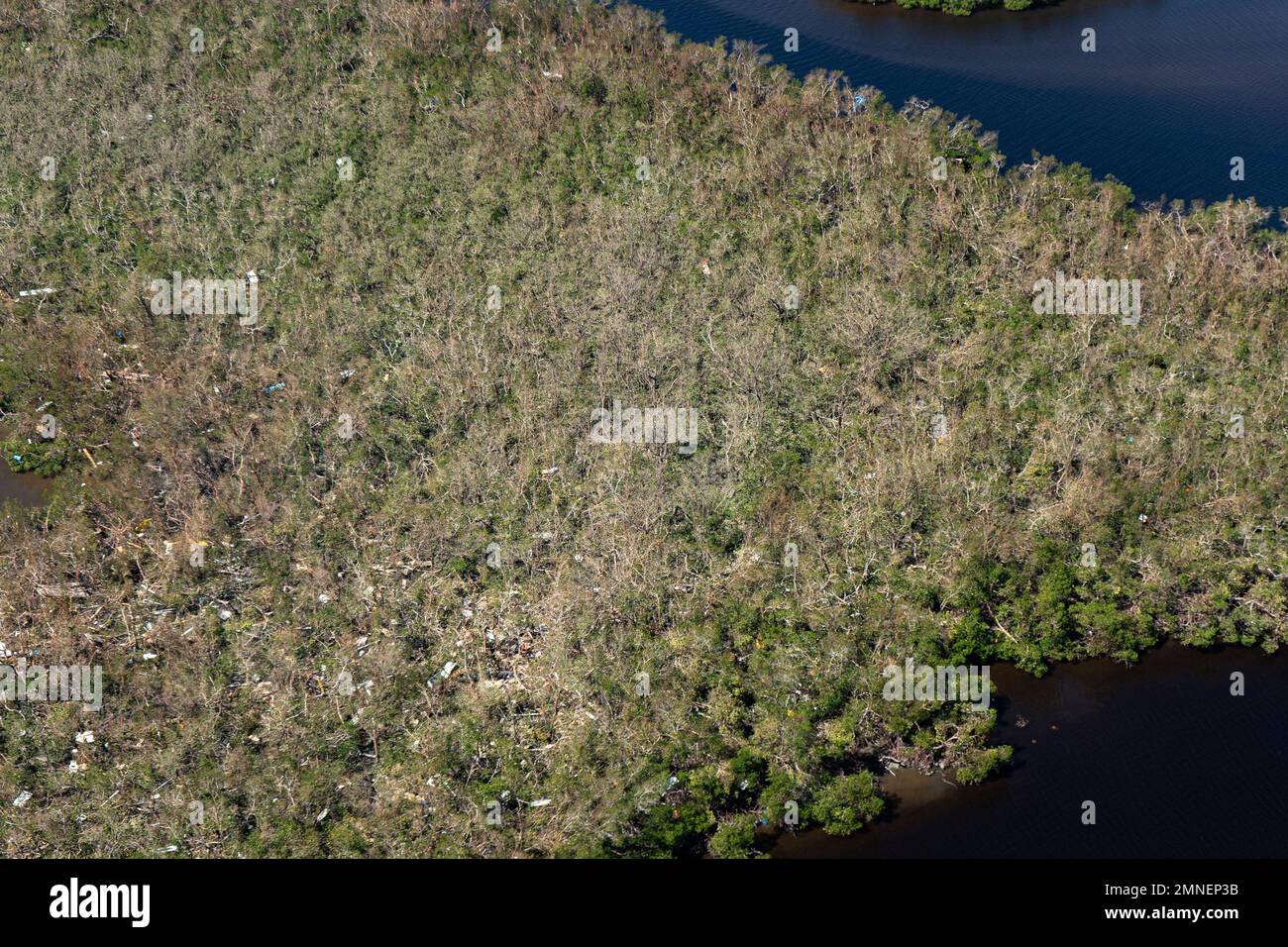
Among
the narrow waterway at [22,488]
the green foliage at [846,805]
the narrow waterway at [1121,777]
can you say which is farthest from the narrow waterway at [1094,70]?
the narrow waterway at [22,488]

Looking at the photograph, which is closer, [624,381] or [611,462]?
[611,462]

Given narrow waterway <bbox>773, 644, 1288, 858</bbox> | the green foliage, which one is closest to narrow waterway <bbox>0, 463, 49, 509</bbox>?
narrow waterway <bbox>773, 644, 1288, 858</bbox>

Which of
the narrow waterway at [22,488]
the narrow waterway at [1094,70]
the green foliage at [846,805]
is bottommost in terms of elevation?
the green foliage at [846,805]

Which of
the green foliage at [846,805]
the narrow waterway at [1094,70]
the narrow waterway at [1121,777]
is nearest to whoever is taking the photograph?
the green foliage at [846,805]

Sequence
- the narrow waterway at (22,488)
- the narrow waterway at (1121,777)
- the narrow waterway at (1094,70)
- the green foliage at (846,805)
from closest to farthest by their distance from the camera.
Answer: the green foliage at (846,805) < the narrow waterway at (1121,777) < the narrow waterway at (22,488) < the narrow waterway at (1094,70)

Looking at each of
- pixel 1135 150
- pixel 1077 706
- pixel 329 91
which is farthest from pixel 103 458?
pixel 1135 150

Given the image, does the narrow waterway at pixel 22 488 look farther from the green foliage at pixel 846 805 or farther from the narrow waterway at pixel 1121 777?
the green foliage at pixel 846 805

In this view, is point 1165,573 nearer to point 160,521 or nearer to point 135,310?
point 160,521
